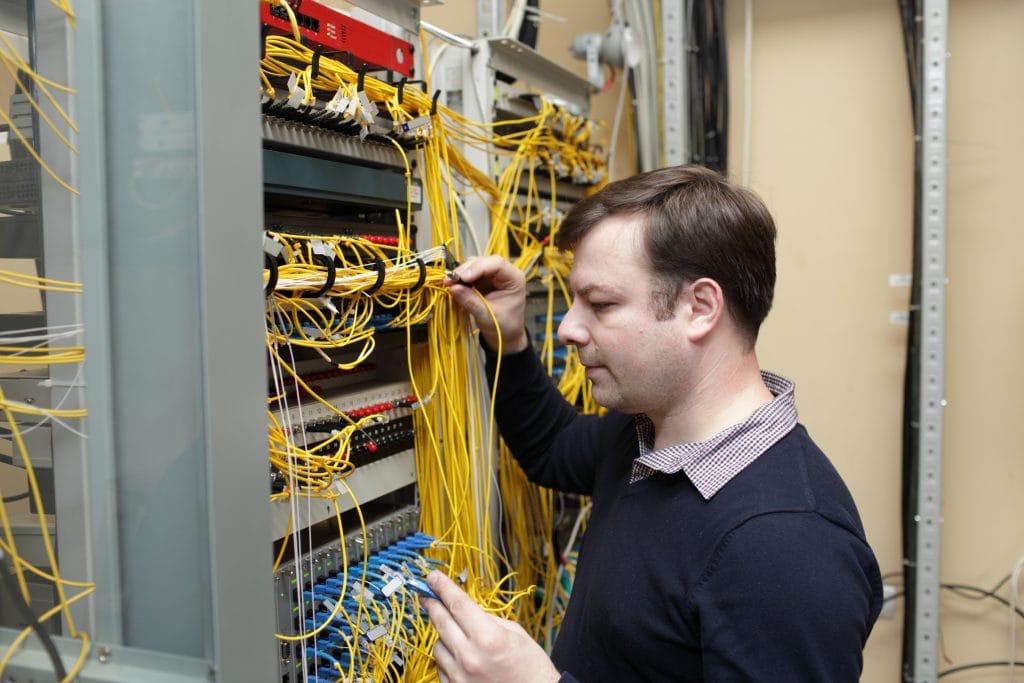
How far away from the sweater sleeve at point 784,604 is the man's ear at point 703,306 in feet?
0.90

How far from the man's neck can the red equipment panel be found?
0.68 meters

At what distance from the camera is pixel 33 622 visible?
790 millimetres

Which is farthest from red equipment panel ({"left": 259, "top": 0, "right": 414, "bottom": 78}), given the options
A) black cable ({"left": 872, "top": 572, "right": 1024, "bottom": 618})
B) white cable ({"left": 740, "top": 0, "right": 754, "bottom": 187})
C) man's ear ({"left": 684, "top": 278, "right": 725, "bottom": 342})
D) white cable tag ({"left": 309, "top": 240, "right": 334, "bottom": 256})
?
black cable ({"left": 872, "top": 572, "right": 1024, "bottom": 618})

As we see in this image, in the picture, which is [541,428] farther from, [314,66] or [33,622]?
[33,622]

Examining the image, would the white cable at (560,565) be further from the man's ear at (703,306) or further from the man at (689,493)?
the man's ear at (703,306)

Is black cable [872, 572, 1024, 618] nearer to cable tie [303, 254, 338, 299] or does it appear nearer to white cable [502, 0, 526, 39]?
white cable [502, 0, 526, 39]

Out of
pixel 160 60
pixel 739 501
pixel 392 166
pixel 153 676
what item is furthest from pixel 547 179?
pixel 153 676

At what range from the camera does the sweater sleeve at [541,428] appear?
1.51 meters

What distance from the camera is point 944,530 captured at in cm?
223

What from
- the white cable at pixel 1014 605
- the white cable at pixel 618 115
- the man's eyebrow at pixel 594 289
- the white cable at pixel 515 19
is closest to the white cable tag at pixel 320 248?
the man's eyebrow at pixel 594 289

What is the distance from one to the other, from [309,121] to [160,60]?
1.17 feet

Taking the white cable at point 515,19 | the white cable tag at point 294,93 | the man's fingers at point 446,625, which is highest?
the white cable at point 515,19

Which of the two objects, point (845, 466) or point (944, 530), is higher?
point (845, 466)

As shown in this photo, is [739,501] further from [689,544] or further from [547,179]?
[547,179]
